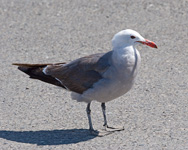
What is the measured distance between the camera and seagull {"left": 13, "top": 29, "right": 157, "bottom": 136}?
612 centimetres

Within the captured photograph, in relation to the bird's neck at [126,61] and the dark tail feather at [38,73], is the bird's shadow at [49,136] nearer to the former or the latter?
the dark tail feather at [38,73]

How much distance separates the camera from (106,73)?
20.3ft

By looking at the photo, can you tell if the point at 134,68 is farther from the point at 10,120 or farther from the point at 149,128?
the point at 10,120

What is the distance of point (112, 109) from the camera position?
727cm

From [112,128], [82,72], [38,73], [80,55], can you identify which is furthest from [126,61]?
[80,55]

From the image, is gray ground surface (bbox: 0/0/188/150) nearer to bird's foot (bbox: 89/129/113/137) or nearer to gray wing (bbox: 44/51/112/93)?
bird's foot (bbox: 89/129/113/137)

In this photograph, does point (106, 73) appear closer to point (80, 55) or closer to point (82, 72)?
point (82, 72)

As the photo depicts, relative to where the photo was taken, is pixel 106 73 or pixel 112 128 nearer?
pixel 106 73

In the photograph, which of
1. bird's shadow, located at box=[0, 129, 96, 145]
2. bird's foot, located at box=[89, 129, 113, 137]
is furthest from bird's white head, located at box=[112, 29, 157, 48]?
bird's shadow, located at box=[0, 129, 96, 145]

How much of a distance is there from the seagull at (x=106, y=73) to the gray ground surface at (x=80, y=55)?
0.50 metres

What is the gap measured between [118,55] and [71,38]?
4.49 metres

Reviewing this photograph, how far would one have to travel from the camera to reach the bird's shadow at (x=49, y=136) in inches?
248

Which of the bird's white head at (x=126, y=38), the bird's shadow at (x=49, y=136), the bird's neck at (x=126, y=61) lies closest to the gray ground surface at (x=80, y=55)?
the bird's shadow at (x=49, y=136)

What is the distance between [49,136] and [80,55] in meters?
3.38
